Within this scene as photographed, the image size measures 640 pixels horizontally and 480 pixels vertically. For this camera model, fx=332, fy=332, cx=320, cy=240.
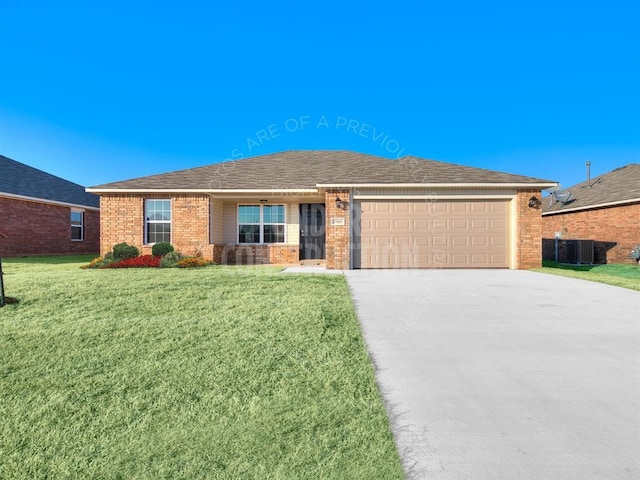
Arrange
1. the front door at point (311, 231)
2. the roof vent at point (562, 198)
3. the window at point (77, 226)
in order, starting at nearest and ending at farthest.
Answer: the front door at point (311, 231) < the roof vent at point (562, 198) < the window at point (77, 226)

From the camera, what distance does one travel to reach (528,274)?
380 inches

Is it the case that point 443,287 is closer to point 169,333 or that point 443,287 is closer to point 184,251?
point 169,333

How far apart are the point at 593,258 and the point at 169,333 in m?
17.0

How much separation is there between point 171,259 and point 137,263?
1133 millimetres

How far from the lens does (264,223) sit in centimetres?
1381

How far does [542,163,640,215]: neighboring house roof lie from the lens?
1437cm

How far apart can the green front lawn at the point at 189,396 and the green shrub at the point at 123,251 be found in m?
7.03

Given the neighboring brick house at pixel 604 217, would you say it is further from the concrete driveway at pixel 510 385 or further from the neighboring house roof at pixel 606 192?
the concrete driveway at pixel 510 385

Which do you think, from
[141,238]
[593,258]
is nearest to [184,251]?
[141,238]

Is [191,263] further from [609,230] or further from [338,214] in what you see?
[609,230]

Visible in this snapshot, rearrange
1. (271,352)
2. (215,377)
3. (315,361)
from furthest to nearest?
(271,352) → (315,361) → (215,377)

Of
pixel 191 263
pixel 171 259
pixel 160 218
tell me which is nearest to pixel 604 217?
pixel 191 263

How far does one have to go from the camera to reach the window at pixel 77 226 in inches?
723

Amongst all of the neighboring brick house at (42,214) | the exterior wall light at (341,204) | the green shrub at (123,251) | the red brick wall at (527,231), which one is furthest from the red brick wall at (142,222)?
the red brick wall at (527,231)
